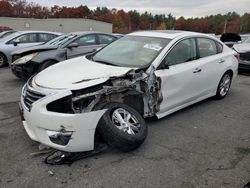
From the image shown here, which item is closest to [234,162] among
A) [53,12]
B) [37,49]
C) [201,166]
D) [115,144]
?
[201,166]

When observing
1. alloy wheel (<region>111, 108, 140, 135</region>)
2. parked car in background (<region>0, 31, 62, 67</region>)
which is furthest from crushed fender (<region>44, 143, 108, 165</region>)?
parked car in background (<region>0, 31, 62, 67</region>)

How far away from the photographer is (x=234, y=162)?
3.38m

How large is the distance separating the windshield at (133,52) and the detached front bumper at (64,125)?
129cm

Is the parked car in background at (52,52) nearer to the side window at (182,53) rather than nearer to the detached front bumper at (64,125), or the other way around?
the side window at (182,53)

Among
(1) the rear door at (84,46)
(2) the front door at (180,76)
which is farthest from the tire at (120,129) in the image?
(1) the rear door at (84,46)

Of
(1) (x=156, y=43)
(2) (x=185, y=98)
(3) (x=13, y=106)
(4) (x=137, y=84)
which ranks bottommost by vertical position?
(3) (x=13, y=106)

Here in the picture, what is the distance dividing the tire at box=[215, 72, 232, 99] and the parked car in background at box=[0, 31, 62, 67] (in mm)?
7302

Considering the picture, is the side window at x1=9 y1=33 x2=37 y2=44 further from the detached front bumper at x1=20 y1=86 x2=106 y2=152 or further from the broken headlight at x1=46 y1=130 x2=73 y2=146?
the broken headlight at x1=46 y1=130 x2=73 y2=146

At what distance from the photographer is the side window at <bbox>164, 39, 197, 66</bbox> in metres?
4.39

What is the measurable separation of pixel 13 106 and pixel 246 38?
1003 cm

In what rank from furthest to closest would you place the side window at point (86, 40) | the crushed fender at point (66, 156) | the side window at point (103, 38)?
1. the side window at point (103, 38)
2. the side window at point (86, 40)
3. the crushed fender at point (66, 156)

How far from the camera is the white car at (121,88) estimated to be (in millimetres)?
3186

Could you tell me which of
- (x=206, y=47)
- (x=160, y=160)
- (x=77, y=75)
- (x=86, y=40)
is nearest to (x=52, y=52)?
(x=86, y=40)

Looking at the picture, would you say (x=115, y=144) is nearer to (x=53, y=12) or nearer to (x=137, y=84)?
(x=137, y=84)
